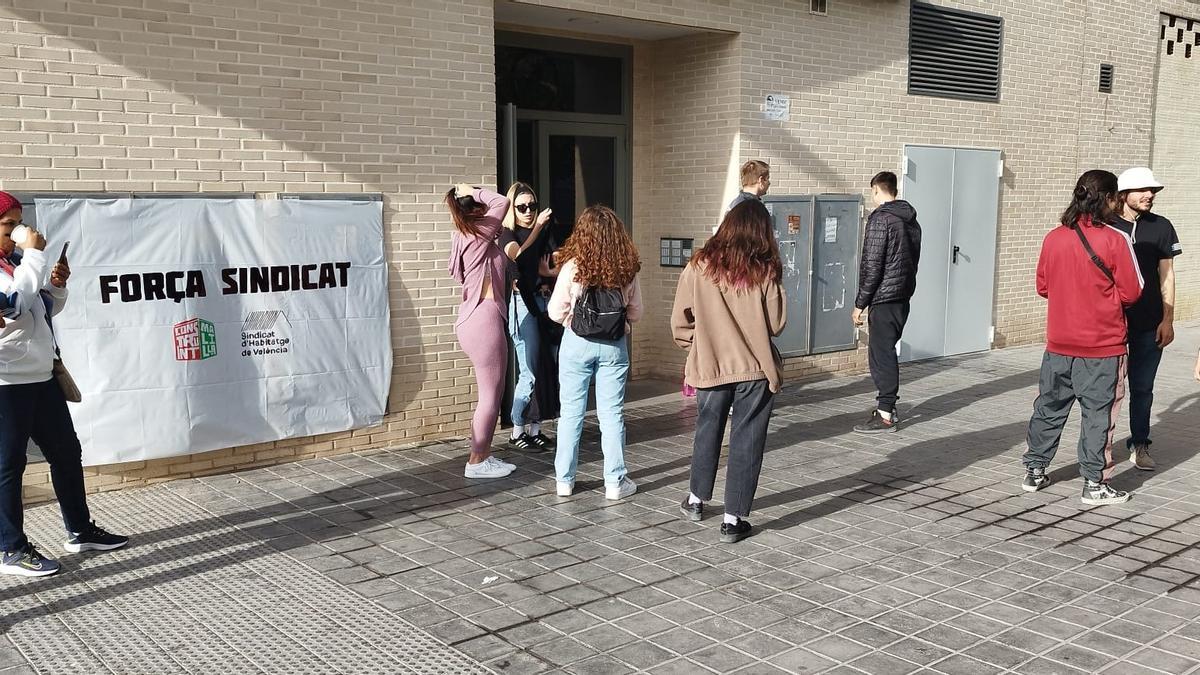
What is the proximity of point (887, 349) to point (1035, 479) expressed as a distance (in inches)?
73.9

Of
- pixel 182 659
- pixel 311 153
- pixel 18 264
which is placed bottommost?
pixel 182 659

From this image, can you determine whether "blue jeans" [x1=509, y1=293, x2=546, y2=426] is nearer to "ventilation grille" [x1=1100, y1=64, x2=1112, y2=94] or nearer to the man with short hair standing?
the man with short hair standing

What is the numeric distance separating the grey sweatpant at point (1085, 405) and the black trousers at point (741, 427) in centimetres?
196

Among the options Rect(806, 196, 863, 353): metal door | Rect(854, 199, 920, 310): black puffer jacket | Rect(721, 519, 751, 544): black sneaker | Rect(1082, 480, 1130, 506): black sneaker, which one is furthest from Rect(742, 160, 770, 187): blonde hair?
Rect(806, 196, 863, 353): metal door

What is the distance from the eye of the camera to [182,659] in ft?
13.7

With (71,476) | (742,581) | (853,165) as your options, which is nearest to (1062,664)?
(742,581)

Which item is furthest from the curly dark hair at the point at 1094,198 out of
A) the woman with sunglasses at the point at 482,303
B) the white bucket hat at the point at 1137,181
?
the woman with sunglasses at the point at 482,303

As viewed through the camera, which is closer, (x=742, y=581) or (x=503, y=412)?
(x=742, y=581)

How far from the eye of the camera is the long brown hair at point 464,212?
6.64 meters

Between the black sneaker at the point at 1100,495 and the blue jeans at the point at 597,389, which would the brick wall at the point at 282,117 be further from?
the black sneaker at the point at 1100,495

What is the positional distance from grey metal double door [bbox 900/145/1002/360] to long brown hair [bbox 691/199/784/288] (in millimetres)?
6167

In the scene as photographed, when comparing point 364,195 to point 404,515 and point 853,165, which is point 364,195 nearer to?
point 404,515

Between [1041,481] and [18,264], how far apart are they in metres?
5.83

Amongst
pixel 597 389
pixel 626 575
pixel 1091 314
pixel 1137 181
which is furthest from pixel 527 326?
pixel 1137 181
